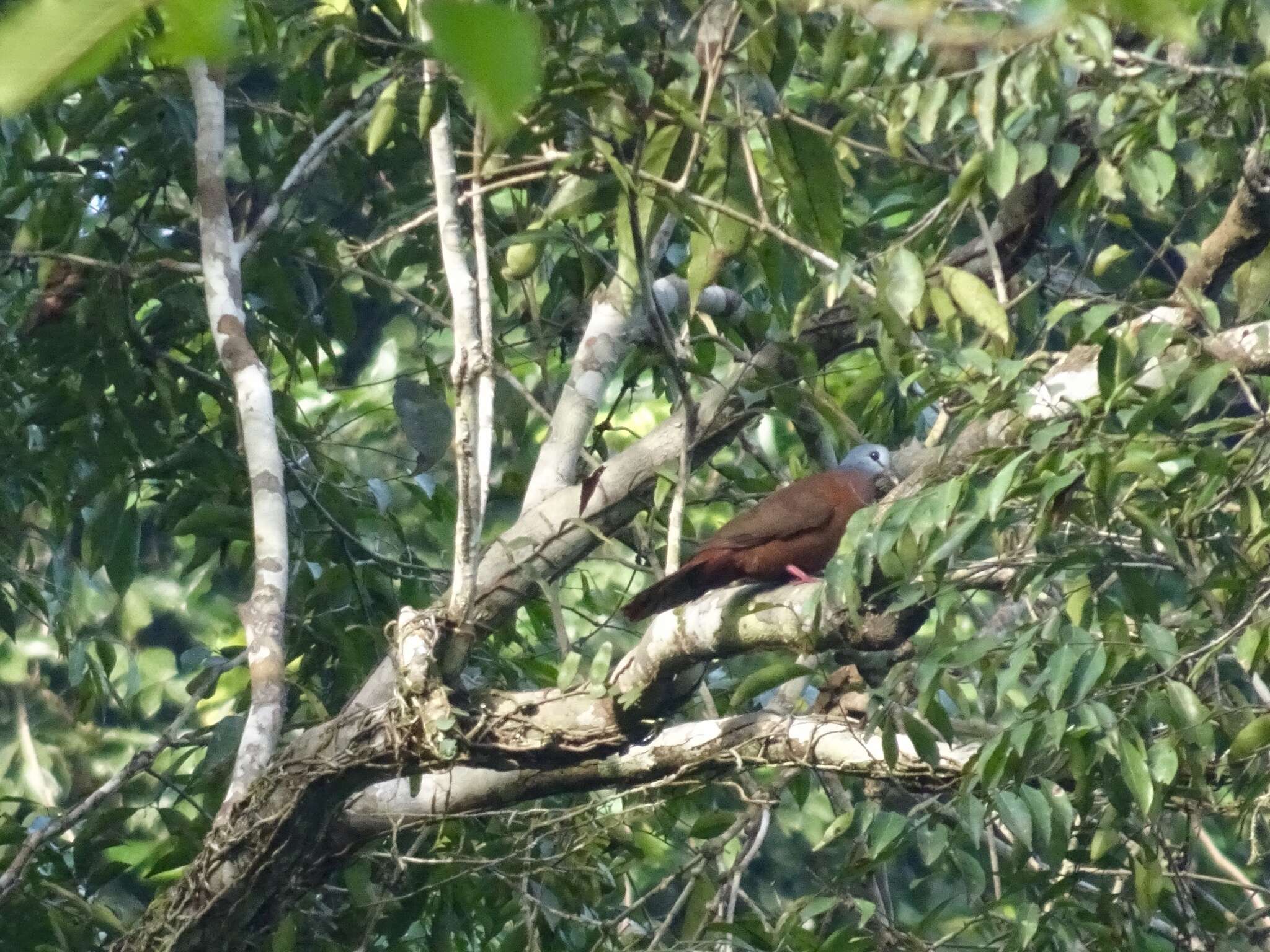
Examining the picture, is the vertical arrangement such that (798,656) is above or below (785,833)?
above

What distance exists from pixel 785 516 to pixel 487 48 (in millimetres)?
3279

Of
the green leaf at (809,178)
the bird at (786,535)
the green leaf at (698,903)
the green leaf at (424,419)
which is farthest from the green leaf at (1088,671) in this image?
the green leaf at (424,419)

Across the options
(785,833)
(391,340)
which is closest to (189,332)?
(391,340)

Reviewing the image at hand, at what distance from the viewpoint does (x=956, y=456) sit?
288 centimetres

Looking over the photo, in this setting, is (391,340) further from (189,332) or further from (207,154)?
(207,154)

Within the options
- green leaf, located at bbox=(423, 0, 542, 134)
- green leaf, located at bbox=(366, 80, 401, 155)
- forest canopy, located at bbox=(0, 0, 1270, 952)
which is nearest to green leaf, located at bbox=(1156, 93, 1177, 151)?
forest canopy, located at bbox=(0, 0, 1270, 952)

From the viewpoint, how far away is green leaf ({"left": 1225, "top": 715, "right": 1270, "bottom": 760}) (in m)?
2.59

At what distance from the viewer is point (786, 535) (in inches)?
149

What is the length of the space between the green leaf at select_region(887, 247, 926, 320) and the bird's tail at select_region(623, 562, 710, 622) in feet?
2.71

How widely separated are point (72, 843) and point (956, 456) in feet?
7.94

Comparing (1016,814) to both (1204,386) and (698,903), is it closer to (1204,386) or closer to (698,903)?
(1204,386)

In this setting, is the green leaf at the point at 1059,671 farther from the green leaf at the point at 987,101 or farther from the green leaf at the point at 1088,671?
the green leaf at the point at 987,101

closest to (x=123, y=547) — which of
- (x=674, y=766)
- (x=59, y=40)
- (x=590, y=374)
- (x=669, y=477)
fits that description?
(x=590, y=374)

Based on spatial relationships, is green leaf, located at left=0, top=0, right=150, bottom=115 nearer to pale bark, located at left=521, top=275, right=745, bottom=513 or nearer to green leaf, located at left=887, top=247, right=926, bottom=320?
green leaf, located at left=887, top=247, right=926, bottom=320
